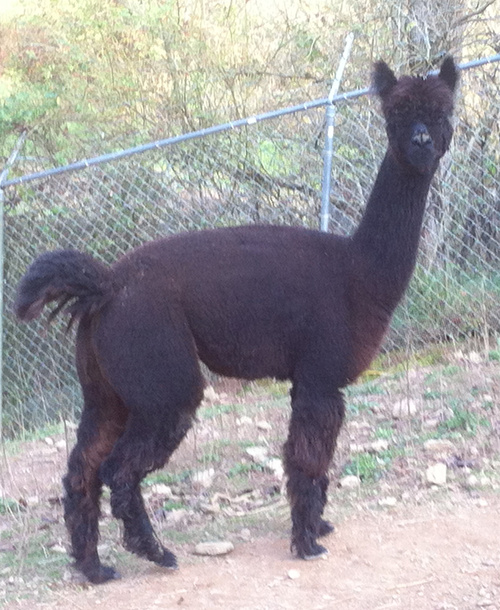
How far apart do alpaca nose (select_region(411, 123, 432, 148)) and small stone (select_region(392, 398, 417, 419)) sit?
240 centimetres

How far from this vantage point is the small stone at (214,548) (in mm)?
4402

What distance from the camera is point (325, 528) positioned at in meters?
4.49

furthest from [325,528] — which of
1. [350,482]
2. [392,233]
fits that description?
[392,233]

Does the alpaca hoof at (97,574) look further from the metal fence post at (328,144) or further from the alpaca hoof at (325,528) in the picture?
the metal fence post at (328,144)

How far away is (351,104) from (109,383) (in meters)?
4.00

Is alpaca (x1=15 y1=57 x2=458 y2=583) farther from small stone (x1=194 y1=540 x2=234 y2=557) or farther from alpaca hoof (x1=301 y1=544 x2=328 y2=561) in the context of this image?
small stone (x1=194 y1=540 x2=234 y2=557)

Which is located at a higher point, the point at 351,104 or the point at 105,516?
the point at 351,104

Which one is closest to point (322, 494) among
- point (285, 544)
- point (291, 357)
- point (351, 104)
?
point (285, 544)

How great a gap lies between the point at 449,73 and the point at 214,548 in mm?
2641

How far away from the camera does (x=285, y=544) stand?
4.51 metres

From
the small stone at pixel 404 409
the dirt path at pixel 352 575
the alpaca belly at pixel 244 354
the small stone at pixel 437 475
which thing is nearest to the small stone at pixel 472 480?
the small stone at pixel 437 475

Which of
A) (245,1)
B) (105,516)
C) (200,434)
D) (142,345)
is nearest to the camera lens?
(142,345)

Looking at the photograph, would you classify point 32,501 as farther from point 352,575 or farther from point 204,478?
point 352,575

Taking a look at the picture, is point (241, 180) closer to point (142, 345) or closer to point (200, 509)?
point (200, 509)
